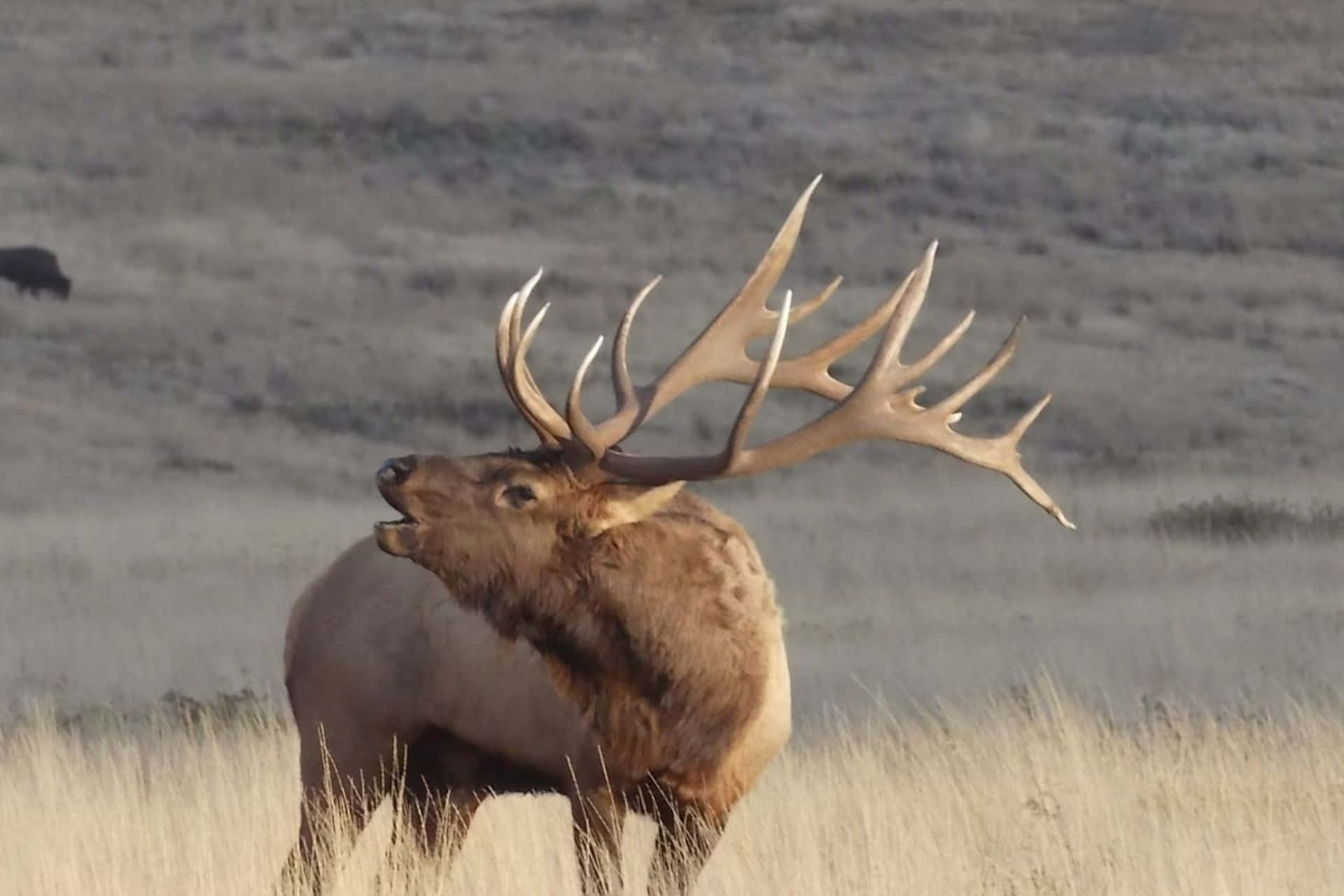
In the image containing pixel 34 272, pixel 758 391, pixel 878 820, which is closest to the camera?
pixel 758 391

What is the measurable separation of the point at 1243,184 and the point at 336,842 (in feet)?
134

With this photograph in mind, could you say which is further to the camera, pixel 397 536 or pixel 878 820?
pixel 878 820

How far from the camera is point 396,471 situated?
5.73 metres

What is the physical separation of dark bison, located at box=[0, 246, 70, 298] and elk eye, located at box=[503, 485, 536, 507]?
3215 cm

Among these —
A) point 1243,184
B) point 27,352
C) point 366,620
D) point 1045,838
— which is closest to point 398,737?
point 366,620

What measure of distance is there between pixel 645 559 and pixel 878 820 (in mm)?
1386

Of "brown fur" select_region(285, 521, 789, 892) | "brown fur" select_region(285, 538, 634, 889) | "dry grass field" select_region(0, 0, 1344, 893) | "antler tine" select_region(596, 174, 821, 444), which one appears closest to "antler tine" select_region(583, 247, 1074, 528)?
"antler tine" select_region(596, 174, 821, 444)

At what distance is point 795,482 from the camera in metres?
25.9

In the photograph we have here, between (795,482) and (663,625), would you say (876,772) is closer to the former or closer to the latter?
(663,625)

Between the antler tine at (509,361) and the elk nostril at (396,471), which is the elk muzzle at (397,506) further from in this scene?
the antler tine at (509,361)

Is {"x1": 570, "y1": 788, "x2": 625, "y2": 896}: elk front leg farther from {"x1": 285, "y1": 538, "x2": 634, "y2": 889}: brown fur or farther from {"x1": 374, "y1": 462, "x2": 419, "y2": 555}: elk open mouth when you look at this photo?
{"x1": 374, "y1": 462, "x2": 419, "y2": 555}: elk open mouth

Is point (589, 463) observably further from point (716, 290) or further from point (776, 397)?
point (716, 290)

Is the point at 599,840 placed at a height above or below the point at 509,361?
below

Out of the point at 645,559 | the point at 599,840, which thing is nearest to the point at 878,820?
the point at 599,840
